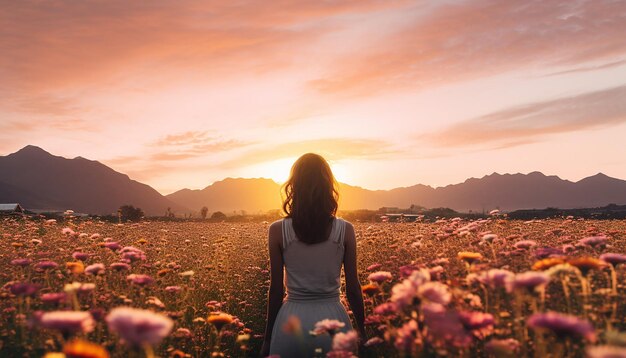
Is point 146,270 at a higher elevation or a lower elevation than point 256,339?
higher

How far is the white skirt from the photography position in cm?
410

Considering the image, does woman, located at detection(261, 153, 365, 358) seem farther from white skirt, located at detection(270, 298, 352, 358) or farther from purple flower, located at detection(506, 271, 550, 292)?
purple flower, located at detection(506, 271, 550, 292)

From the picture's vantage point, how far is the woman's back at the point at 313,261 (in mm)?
4379

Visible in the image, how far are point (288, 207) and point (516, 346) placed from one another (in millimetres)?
2365

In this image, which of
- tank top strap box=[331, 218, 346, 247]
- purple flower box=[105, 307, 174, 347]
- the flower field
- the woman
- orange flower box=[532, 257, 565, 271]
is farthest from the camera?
tank top strap box=[331, 218, 346, 247]

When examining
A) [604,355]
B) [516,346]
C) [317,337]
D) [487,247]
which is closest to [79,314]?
[604,355]

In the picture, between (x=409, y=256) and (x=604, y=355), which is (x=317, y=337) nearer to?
(x=604, y=355)

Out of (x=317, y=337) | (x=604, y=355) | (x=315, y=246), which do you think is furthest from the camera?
(x=315, y=246)

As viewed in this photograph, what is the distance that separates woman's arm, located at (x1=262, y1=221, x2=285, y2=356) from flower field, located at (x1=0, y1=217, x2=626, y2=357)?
0.30 m

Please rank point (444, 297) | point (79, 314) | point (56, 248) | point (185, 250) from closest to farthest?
point (79, 314) → point (444, 297) → point (56, 248) → point (185, 250)

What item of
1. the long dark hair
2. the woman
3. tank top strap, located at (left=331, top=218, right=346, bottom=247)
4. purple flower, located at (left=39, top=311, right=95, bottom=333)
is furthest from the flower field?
the long dark hair

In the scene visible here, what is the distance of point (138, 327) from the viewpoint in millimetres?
1727

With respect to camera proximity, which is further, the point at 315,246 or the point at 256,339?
the point at 256,339

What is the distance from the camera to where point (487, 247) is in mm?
6254
